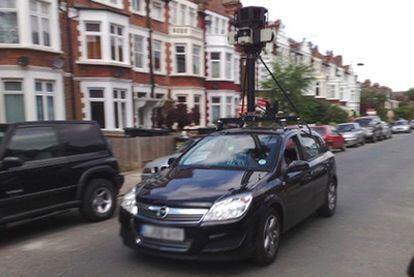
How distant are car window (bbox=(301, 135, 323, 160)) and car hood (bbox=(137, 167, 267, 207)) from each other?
1.67 meters

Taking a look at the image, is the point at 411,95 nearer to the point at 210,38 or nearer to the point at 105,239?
the point at 210,38

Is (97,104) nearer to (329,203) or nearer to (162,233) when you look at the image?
(329,203)

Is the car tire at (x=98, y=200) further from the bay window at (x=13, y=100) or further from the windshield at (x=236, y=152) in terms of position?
the bay window at (x=13, y=100)

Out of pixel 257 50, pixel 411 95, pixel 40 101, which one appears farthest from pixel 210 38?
pixel 411 95

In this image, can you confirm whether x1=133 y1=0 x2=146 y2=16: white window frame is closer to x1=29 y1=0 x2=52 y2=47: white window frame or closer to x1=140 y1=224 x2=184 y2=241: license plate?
x1=29 y1=0 x2=52 y2=47: white window frame

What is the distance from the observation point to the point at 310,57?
55.2 meters

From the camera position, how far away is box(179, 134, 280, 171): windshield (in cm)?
572

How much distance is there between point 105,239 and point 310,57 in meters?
52.1

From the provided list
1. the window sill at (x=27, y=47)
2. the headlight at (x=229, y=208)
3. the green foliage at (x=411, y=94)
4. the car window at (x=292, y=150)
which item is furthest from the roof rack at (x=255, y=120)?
the green foliage at (x=411, y=94)

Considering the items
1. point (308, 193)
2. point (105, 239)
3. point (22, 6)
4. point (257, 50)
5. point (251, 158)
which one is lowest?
point (105, 239)

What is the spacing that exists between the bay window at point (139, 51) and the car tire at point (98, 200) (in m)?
17.4

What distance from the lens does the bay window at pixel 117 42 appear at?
839 inches

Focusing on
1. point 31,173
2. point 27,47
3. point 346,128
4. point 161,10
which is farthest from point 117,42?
point 31,173

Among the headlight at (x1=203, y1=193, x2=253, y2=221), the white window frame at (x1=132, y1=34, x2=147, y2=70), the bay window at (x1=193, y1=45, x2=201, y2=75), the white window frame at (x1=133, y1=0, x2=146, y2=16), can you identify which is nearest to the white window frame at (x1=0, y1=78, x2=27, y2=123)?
the white window frame at (x1=132, y1=34, x2=147, y2=70)
